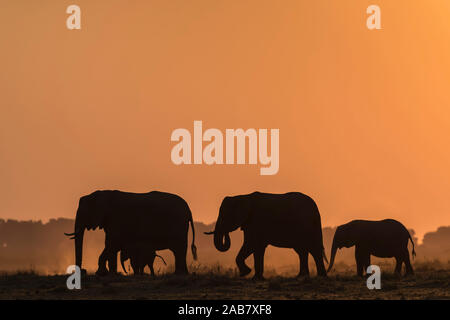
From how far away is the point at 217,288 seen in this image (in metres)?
28.8

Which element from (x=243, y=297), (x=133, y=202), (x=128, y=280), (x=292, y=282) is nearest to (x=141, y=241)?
(x=133, y=202)

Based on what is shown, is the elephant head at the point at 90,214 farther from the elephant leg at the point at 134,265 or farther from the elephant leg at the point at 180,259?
the elephant leg at the point at 180,259

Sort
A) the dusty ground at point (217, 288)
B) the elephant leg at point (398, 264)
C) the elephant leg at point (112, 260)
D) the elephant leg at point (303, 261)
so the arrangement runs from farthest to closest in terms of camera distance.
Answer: the elephant leg at point (398, 264)
the elephant leg at point (112, 260)
the elephant leg at point (303, 261)
the dusty ground at point (217, 288)

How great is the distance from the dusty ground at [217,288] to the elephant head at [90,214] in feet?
9.59

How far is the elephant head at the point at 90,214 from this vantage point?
35500 mm

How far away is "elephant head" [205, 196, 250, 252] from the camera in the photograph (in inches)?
1331

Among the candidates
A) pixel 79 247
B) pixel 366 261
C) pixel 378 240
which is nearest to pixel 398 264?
pixel 378 240

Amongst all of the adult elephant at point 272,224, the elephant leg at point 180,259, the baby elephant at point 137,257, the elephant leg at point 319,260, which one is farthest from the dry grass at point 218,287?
the baby elephant at point 137,257

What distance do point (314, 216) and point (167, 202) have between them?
19.5 feet

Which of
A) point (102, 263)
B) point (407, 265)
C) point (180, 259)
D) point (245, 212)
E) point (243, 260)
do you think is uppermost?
point (245, 212)

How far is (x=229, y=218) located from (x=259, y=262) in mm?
2349

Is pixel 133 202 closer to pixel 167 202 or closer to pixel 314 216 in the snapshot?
pixel 167 202

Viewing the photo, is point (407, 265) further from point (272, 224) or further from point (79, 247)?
point (79, 247)

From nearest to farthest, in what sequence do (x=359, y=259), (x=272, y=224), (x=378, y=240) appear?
(x=272, y=224)
(x=359, y=259)
(x=378, y=240)
